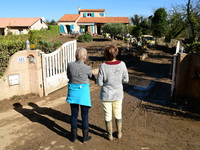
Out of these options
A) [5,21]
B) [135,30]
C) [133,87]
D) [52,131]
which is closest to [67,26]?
[5,21]

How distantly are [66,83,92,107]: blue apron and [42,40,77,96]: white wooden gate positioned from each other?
3.07 metres

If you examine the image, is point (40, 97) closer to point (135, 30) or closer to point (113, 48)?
point (113, 48)

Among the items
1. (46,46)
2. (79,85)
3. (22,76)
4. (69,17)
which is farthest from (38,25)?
(79,85)

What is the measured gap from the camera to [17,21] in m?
37.3

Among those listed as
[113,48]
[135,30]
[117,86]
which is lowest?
[117,86]

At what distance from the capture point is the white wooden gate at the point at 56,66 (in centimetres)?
634

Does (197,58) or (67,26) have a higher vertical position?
(67,26)

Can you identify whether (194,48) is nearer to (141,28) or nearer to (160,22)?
(141,28)

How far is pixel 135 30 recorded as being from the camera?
2319 cm

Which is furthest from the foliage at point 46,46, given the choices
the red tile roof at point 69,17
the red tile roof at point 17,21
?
the red tile roof at point 69,17

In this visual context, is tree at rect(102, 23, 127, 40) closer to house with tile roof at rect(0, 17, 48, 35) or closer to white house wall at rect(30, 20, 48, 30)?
house with tile roof at rect(0, 17, 48, 35)

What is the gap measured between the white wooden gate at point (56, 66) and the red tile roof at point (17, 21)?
3108cm

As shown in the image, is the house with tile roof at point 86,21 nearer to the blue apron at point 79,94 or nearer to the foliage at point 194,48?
the foliage at point 194,48

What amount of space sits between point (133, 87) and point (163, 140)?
13.2 feet
